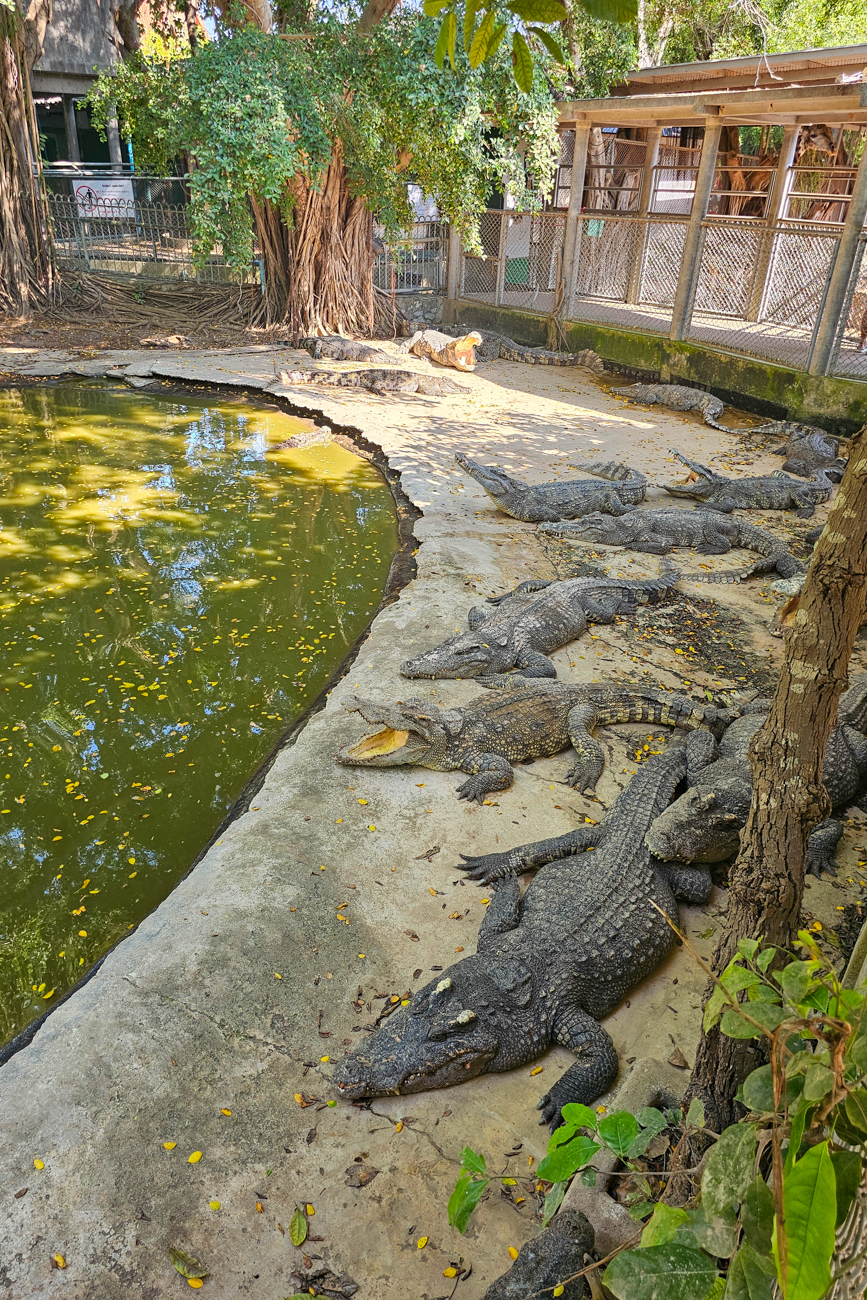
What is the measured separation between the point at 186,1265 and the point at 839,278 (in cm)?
1153

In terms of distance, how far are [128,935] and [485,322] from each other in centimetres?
1529

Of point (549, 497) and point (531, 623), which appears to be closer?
point (531, 623)

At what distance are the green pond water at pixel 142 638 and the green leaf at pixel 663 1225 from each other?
3053mm

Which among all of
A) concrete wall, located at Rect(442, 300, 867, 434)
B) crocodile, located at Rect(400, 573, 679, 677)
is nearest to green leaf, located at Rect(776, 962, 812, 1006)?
crocodile, located at Rect(400, 573, 679, 677)

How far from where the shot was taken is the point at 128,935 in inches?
143

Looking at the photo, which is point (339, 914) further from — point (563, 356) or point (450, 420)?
point (563, 356)

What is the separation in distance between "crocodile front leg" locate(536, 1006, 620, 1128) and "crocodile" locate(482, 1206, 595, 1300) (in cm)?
53

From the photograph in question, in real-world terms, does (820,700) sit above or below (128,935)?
above

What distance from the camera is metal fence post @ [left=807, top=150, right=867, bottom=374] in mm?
9836

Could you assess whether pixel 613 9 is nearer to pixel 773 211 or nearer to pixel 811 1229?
pixel 811 1229

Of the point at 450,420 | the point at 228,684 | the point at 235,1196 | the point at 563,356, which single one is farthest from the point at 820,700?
the point at 563,356

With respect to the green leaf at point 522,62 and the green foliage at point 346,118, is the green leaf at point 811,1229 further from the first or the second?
the green foliage at point 346,118

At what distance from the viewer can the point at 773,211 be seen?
1435 centimetres

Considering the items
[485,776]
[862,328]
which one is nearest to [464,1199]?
[485,776]
